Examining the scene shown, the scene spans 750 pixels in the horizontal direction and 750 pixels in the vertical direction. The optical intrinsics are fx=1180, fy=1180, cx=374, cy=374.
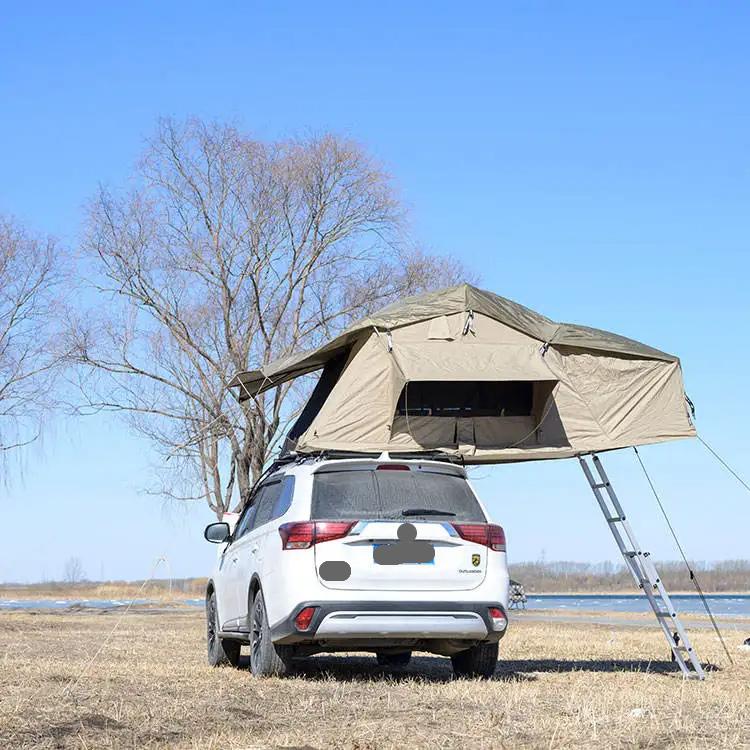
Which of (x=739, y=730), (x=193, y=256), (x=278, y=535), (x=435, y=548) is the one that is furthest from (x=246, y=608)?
(x=193, y=256)

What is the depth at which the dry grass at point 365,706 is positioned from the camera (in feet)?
20.1

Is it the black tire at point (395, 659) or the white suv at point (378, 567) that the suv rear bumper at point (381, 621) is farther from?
the black tire at point (395, 659)

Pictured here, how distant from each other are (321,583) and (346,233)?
68.1 feet

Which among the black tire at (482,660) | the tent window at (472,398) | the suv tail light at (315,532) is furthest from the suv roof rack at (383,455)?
the black tire at (482,660)

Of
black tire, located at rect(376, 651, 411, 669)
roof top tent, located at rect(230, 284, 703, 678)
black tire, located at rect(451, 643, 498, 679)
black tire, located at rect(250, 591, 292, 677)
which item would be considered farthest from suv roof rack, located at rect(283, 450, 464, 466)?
black tire, located at rect(376, 651, 411, 669)

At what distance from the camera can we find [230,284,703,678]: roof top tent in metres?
11.3

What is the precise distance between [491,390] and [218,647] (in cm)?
385

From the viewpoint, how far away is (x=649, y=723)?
22.0 feet

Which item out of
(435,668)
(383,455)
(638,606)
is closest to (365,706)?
(383,455)

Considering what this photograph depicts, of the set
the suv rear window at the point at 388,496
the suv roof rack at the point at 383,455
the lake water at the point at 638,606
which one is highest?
the suv roof rack at the point at 383,455

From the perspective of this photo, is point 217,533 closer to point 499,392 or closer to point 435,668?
point 435,668

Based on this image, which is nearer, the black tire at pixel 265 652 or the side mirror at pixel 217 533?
the black tire at pixel 265 652

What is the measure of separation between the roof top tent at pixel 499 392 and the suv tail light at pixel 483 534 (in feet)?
4.42

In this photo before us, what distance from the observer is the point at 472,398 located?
39.3ft
